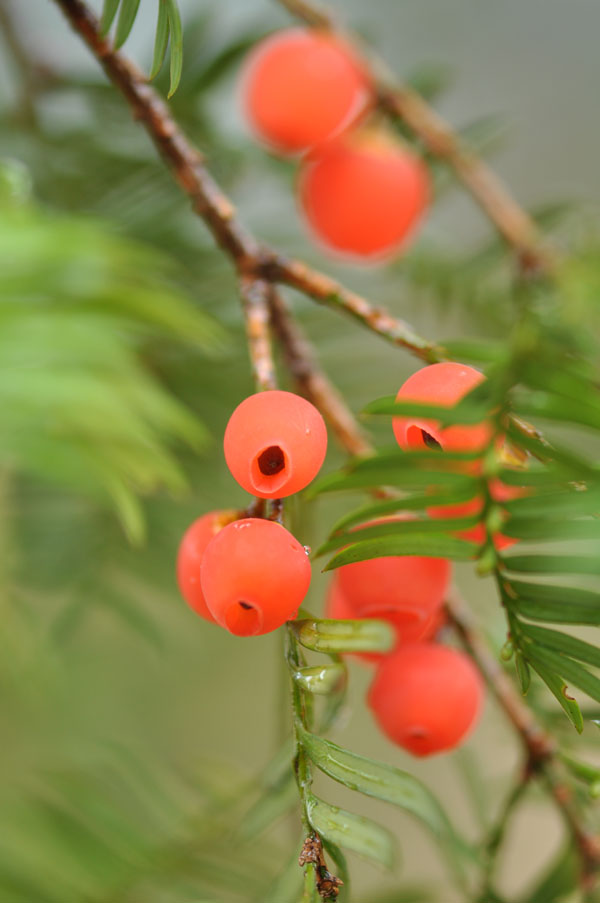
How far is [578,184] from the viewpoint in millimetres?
1038

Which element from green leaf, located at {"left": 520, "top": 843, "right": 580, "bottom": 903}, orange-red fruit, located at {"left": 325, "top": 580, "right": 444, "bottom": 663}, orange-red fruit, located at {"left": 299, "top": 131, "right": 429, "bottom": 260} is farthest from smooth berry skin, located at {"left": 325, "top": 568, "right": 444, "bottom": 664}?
orange-red fruit, located at {"left": 299, "top": 131, "right": 429, "bottom": 260}

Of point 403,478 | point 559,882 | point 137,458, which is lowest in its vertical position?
point 559,882

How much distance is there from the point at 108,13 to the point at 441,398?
13 cm

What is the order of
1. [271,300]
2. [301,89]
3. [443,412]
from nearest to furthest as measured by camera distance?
[443,412] → [271,300] → [301,89]

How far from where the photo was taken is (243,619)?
0.17 meters

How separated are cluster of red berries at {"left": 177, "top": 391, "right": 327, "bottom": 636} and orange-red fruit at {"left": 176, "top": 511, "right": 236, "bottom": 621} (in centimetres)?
2

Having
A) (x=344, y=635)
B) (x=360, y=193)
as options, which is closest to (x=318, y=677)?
(x=344, y=635)

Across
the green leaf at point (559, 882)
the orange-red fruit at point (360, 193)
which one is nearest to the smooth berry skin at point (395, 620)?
the green leaf at point (559, 882)

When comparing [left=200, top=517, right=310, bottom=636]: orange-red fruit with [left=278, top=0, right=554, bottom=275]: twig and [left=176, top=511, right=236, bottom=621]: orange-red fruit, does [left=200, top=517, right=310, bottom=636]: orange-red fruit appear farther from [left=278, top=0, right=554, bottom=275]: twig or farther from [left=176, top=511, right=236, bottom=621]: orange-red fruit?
A: [left=278, top=0, right=554, bottom=275]: twig

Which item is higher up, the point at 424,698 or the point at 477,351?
the point at 477,351

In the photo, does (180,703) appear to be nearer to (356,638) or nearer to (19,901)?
(19,901)

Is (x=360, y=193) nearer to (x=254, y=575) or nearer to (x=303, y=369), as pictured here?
(x=303, y=369)

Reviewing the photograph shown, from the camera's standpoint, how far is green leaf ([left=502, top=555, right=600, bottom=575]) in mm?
151

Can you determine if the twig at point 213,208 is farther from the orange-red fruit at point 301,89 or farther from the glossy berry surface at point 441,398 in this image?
the orange-red fruit at point 301,89
